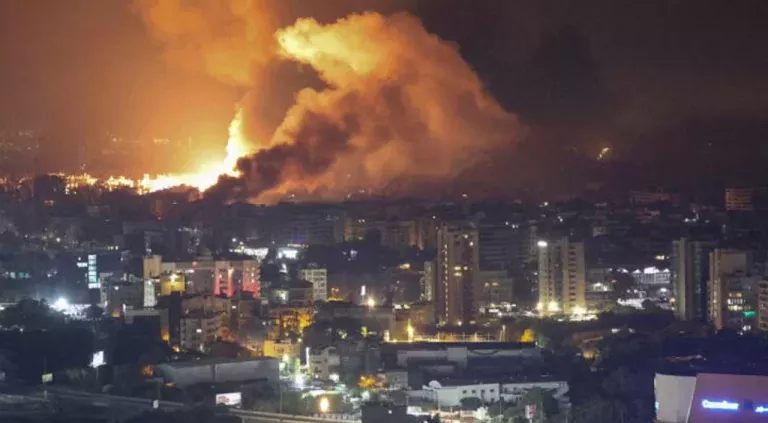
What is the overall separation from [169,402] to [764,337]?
141 inches

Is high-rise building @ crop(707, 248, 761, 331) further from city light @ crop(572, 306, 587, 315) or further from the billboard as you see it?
the billboard

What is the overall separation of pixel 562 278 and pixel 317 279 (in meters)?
1.87

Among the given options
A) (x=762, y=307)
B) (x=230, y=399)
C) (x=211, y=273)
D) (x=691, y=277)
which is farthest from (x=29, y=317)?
(x=762, y=307)

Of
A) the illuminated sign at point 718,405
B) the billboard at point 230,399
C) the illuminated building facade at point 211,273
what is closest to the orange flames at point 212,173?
the illuminated building facade at point 211,273

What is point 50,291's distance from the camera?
13266 millimetres

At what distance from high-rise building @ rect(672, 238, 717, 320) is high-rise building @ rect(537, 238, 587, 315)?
734 mm

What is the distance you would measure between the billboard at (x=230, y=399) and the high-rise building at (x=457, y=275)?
9.89ft

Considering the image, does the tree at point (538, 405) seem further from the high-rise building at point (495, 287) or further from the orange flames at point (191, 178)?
the orange flames at point (191, 178)

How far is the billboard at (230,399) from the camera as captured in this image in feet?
30.2

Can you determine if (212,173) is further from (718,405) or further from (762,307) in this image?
(718,405)

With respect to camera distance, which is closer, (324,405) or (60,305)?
(324,405)

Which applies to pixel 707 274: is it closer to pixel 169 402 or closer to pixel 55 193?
pixel 169 402

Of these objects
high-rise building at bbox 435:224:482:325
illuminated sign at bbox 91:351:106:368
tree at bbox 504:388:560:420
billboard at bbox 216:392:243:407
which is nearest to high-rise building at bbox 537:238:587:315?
high-rise building at bbox 435:224:482:325

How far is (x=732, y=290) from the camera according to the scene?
11586 mm
